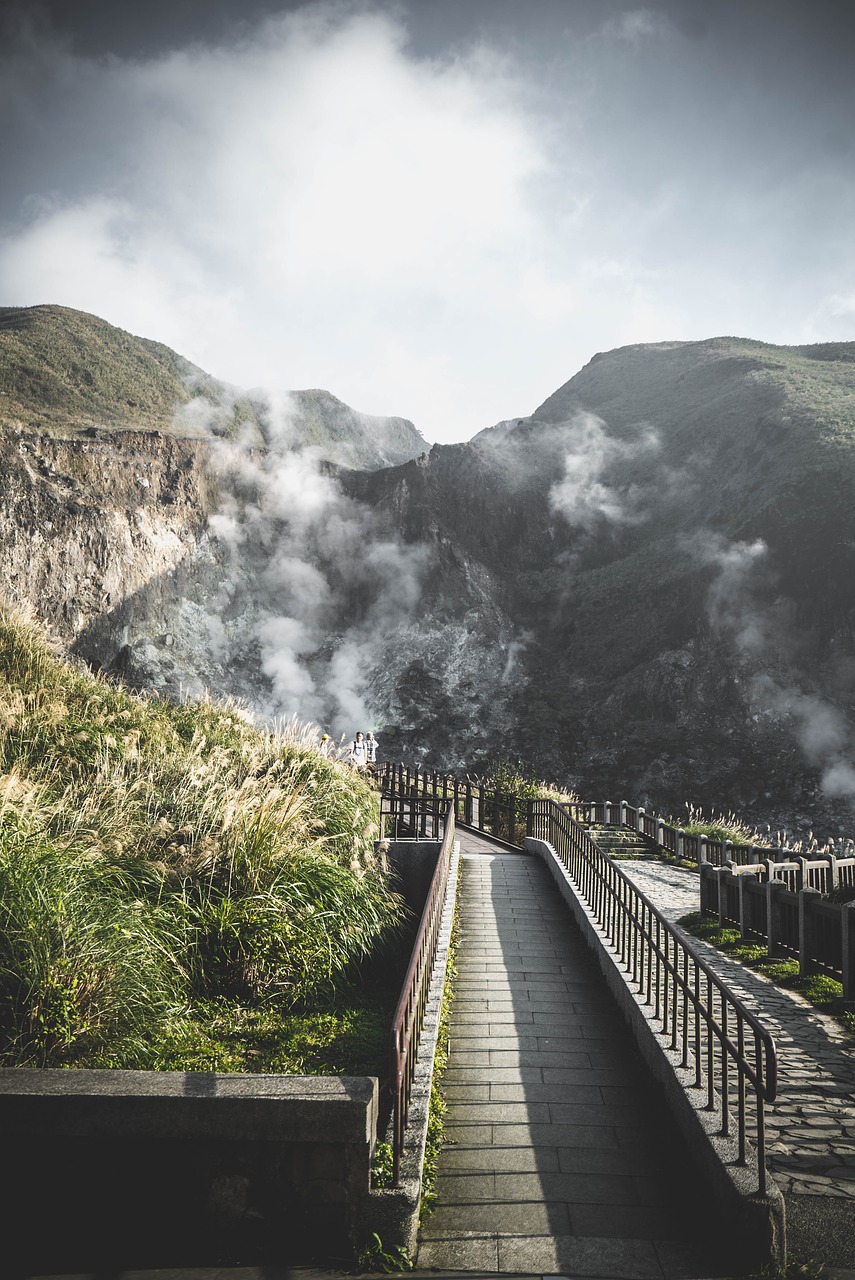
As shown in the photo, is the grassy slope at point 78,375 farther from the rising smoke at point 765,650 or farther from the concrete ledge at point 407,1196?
the concrete ledge at point 407,1196

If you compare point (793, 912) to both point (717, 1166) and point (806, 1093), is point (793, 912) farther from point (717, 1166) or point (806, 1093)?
point (717, 1166)

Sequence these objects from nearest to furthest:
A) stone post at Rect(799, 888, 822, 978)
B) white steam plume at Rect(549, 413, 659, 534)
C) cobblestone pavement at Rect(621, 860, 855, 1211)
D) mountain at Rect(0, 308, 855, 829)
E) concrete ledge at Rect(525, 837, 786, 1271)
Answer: concrete ledge at Rect(525, 837, 786, 1271), cobblestone pavement at Rect(621, 860, 855, 1211), stone post at Rect(799, 888, 822, 978), mountain at Rect(0, 308, 855, 829), white steam plume at Rect(549, 413, 659, 534)

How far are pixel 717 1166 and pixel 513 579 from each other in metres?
52.9

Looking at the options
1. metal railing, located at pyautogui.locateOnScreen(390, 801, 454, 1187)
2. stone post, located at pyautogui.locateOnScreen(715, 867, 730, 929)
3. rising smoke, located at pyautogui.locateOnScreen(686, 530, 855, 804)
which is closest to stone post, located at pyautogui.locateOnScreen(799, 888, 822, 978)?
stone post, located at pyautogui.locateOnScreen(715, 867, 730, 929)

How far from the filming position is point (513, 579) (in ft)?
183

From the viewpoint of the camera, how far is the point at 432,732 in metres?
42.7

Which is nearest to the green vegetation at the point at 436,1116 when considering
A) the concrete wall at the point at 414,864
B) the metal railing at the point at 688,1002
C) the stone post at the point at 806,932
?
the metal railing at the point at 688,1002

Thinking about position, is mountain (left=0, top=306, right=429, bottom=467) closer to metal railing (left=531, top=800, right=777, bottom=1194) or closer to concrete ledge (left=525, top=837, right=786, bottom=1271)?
metal railing (left=531, top=800, right=777, bottom=1194)

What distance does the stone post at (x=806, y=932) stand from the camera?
25.1ft

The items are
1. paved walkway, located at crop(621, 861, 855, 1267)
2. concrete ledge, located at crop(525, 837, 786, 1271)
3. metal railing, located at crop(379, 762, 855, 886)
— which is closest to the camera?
concrete ledge, located at crop(525, 837, 786, 1271)

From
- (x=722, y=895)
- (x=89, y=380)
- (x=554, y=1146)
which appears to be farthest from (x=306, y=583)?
(x=554, y=1146)

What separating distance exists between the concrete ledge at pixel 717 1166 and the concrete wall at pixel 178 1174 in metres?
1.73

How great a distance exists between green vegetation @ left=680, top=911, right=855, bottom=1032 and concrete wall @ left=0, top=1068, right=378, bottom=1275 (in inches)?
194

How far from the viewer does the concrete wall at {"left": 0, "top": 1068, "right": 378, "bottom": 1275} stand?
3.40 m
